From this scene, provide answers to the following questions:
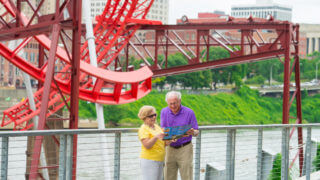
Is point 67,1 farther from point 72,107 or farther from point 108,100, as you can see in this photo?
point 108,100

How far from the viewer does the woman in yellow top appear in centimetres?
639

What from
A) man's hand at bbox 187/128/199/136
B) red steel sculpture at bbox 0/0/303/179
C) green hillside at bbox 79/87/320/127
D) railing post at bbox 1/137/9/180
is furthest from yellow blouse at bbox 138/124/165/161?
green hillside at bbox 79/87/320/127

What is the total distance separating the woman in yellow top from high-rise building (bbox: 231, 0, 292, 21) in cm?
16264

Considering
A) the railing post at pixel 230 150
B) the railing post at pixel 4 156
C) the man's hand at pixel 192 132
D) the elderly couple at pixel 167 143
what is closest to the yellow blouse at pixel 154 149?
the elderly couple at pixel 167 143

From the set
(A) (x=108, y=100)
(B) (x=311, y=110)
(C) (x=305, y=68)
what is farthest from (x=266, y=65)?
(A) (x=108, y=100)

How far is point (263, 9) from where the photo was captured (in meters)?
174

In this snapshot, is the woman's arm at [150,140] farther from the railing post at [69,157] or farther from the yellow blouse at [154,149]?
the railing post at [69,157]

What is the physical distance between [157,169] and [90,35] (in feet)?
40.7

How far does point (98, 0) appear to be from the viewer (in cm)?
3919

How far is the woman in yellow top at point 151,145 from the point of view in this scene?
6391 mm

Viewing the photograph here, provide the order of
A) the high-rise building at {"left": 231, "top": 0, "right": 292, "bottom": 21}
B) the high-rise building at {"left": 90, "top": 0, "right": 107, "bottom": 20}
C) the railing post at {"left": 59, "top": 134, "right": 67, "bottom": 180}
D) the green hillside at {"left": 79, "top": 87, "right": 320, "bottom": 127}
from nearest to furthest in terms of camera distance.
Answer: the railing post at {"left": 59, "top": 134, "right": 67, "bottom": 180}, the high-rise building at {"left": 90, "top": 0, "right": 107, "bottom": 20}, the green hillside at {"left": 79, "top": 87, "right": 320, "bottom": 127}, the high-rise building at {"left": 231, "top": 0, "right": 292, "bottom": 21}

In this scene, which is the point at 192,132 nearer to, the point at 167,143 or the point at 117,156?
the point at 167,143

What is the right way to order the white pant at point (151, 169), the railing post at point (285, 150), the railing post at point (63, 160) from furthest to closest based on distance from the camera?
1. the railing post at point (285, 150)
2. the railing post at point (63, 160)
3. the white pant at point (151, 169)

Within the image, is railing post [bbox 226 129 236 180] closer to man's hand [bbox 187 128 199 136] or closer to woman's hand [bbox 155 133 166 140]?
man's hand [bbox 187 128 199 136]
